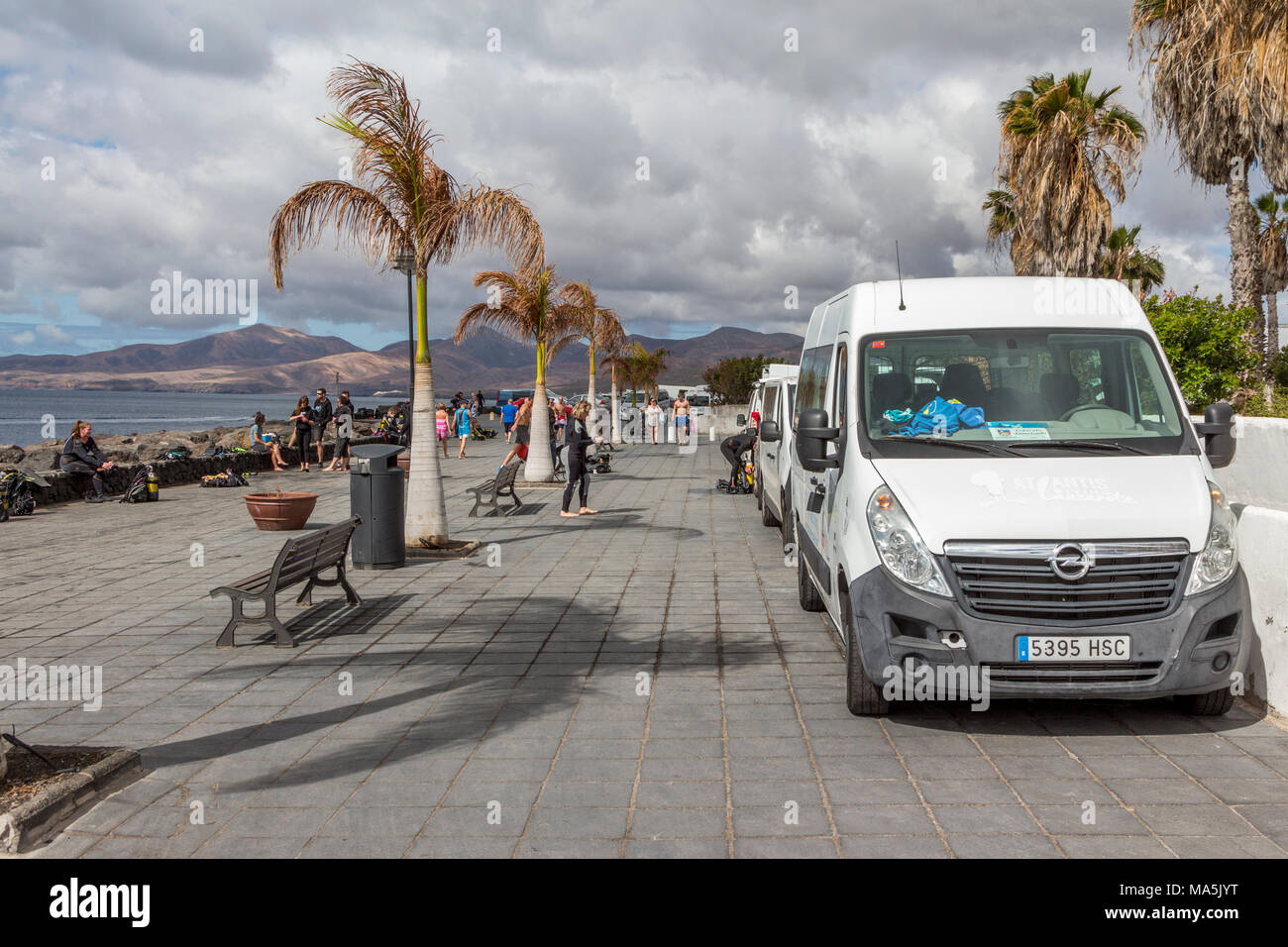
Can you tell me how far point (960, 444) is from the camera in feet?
18.3

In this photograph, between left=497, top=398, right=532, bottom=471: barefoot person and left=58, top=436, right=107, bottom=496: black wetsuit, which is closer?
left=58, top=436, right=107, bottom=496: black wetsuit

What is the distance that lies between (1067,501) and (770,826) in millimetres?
2154

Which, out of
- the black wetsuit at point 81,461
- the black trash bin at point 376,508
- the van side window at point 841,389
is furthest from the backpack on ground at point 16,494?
the van side window at point 841,389

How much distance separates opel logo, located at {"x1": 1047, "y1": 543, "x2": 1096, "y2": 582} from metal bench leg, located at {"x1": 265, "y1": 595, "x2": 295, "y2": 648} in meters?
5.14

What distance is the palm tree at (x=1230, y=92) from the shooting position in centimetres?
1814

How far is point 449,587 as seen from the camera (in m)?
9.71

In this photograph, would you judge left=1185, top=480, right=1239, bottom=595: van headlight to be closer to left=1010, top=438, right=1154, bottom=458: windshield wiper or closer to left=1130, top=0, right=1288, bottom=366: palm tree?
left=1010, top=438, right=1154, bottom=458: windshield wiper

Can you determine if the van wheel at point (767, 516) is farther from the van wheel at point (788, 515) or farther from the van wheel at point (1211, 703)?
the van wheel at point (1211, 703)

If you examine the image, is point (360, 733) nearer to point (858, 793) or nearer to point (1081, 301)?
point (858, 793)

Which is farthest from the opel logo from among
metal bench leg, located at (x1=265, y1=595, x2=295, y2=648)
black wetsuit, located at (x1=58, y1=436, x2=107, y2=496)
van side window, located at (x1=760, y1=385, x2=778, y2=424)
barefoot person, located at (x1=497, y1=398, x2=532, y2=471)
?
black wetsuit, located at (x1=58, y1=436, x2=107, y2=496)

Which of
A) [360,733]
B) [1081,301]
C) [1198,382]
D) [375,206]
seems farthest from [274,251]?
[1198,382]

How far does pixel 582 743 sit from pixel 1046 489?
2.61m

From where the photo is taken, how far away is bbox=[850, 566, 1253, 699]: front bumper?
486cm

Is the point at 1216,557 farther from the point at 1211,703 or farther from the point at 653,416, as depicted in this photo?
the point at 653,416
